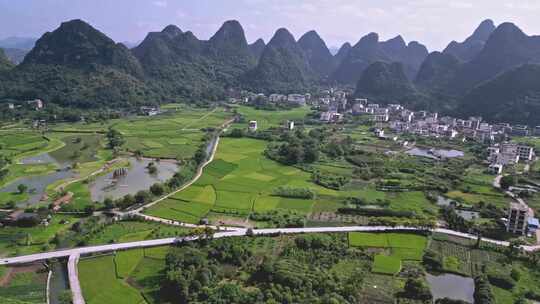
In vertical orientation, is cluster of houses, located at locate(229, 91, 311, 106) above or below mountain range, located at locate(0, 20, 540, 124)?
below

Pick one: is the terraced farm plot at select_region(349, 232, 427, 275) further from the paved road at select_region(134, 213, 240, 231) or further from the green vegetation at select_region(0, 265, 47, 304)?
the green vegetation at select_region(0, 265, 47, 304)

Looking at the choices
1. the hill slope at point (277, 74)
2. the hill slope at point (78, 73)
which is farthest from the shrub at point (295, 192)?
the hill slope at point (277, 74)

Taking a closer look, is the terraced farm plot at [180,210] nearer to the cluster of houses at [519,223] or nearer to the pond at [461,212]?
the pond at [461,212]

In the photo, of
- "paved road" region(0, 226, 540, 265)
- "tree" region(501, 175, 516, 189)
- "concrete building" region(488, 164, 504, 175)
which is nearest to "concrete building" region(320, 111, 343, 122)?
"concrete building" region(488, 164, 504, 175)

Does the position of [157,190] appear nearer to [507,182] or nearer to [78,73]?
[507,182]

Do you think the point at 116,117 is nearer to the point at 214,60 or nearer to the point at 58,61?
the point at 58,61

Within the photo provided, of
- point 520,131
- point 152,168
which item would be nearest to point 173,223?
point 152,168

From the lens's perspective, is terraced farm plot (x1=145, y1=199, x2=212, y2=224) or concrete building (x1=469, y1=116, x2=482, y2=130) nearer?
terraced farm plot (x1=145, y1=199, x2=212, y2=224)
